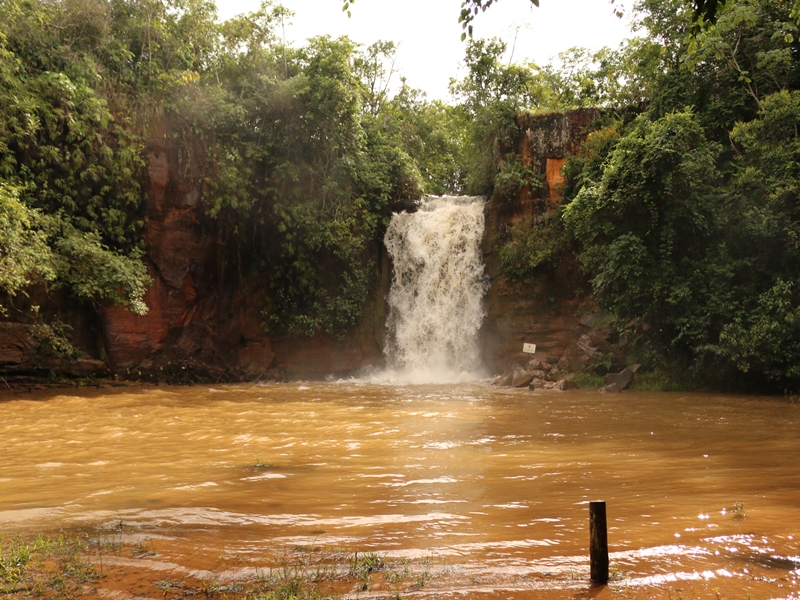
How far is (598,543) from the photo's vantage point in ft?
10.8

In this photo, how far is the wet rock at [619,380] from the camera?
14641 millimetres

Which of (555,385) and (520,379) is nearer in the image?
(555,385)

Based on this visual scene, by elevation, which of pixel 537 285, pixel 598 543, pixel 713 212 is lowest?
pixel 598 543

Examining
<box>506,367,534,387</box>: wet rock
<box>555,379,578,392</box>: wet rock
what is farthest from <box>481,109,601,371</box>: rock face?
<box>555,379,578,392</box>: wet rock

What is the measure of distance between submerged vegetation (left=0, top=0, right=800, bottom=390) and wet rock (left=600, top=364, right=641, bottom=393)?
2.19 ft

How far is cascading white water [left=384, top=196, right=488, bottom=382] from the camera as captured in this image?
1945 cm

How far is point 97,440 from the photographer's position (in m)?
8.80

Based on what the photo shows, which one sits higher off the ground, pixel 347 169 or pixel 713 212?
pixel 347 169

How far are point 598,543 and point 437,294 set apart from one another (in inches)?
660

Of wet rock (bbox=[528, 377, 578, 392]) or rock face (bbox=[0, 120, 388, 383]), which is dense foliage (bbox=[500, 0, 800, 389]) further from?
rock face (bbox=[0, 120, 388, 383])

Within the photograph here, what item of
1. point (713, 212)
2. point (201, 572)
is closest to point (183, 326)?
point (713, 212)

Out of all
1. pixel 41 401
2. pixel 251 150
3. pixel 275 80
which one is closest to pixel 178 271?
pixel 251 150

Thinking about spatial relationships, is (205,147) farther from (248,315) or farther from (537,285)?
(537,285)

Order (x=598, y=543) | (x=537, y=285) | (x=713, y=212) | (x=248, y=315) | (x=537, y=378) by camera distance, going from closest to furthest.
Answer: (x=598, y=543) → (x=713, y=212) → (x=537, y=378) → (x=537, y=285) → (x=248, y=315)
